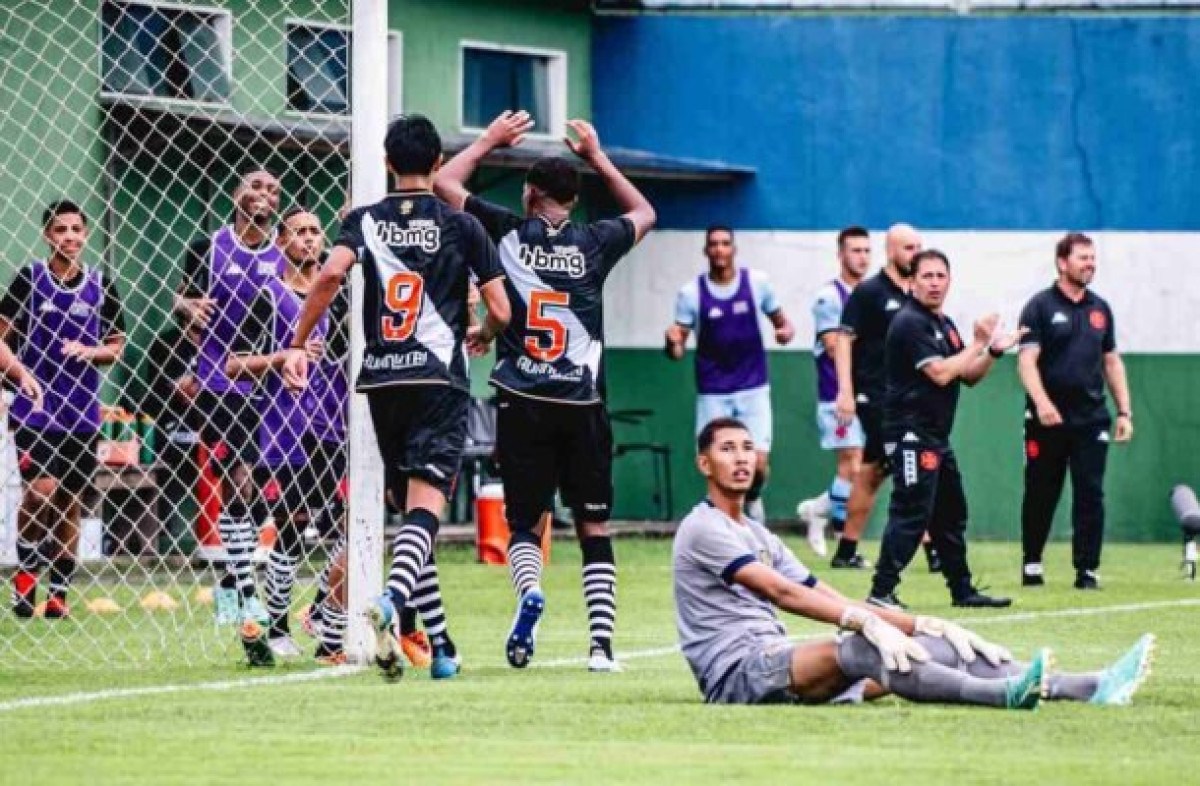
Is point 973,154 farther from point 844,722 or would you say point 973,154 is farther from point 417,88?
point 844,722

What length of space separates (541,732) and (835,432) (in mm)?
14361

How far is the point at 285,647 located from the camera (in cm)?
1415

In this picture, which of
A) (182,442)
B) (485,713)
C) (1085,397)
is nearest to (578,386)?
(485,713)

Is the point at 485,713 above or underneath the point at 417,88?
→ underneath

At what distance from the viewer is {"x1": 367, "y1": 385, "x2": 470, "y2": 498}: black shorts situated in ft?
40.3

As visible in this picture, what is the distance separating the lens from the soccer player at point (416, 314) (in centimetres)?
1230

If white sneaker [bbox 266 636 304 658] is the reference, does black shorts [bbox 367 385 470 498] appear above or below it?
above

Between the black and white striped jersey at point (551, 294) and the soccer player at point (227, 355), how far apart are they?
5.29 feet

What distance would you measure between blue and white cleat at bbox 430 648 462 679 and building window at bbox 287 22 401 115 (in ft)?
8.97

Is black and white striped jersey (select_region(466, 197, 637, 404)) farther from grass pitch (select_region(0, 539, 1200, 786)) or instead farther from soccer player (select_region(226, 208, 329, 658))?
grass pitch (select_region(0, 539, 1200, 786))

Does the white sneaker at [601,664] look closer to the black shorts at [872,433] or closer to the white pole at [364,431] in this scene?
the white pole at [364,431]

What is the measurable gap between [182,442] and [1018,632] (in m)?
9.46

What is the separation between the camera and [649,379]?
28953 mm

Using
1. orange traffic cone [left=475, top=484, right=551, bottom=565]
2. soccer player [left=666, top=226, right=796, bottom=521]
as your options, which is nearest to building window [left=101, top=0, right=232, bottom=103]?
orange traffic cone [left=475, top=484, right=551, bottom=565]
